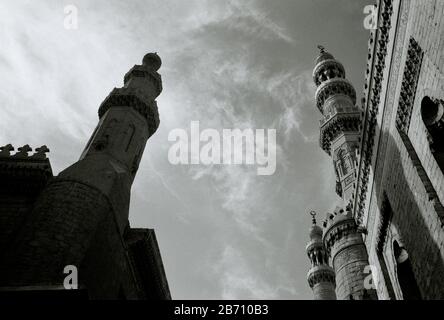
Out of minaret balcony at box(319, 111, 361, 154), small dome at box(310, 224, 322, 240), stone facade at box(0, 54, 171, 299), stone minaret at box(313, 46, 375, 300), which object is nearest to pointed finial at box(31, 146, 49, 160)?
stone facade at box(0, 54, 171, 299)

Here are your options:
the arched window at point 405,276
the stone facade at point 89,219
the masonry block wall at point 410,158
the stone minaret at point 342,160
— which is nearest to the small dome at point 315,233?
the stone minaret at point 342,160

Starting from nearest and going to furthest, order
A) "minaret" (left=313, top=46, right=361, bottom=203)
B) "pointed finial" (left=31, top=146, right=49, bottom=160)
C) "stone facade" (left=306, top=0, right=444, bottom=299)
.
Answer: "stone facade" (left=306, top=0, right=444, bottom=299) → "pointed finial" (left=31, top=146, right=49, bottom=160) → "minaret" (left=313, top=46, right=361, bottom=203)

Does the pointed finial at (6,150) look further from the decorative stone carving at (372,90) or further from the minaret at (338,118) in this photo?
the minaret at (338,118)

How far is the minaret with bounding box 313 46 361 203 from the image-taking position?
26.6 m

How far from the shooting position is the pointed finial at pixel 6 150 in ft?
51.0

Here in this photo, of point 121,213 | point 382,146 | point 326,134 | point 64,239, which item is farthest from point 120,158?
point 326,134

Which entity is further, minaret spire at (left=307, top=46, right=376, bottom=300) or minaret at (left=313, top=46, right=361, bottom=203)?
minaret at (left=313, top=46, right=361, bottom=203)

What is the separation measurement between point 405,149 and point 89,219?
9.29 metres

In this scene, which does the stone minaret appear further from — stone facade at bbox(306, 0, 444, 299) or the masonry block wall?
the masonry block wall

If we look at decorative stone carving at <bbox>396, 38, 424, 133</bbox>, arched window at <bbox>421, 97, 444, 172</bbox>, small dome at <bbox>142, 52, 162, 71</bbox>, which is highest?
small dome at <bbox>142, 52, 162, 71</bbox>

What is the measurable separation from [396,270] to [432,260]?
278 centimetres

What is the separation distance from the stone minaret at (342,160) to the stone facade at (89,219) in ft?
28.4

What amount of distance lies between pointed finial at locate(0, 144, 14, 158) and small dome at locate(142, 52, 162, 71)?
34.9 ft

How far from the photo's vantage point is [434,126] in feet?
31.1
